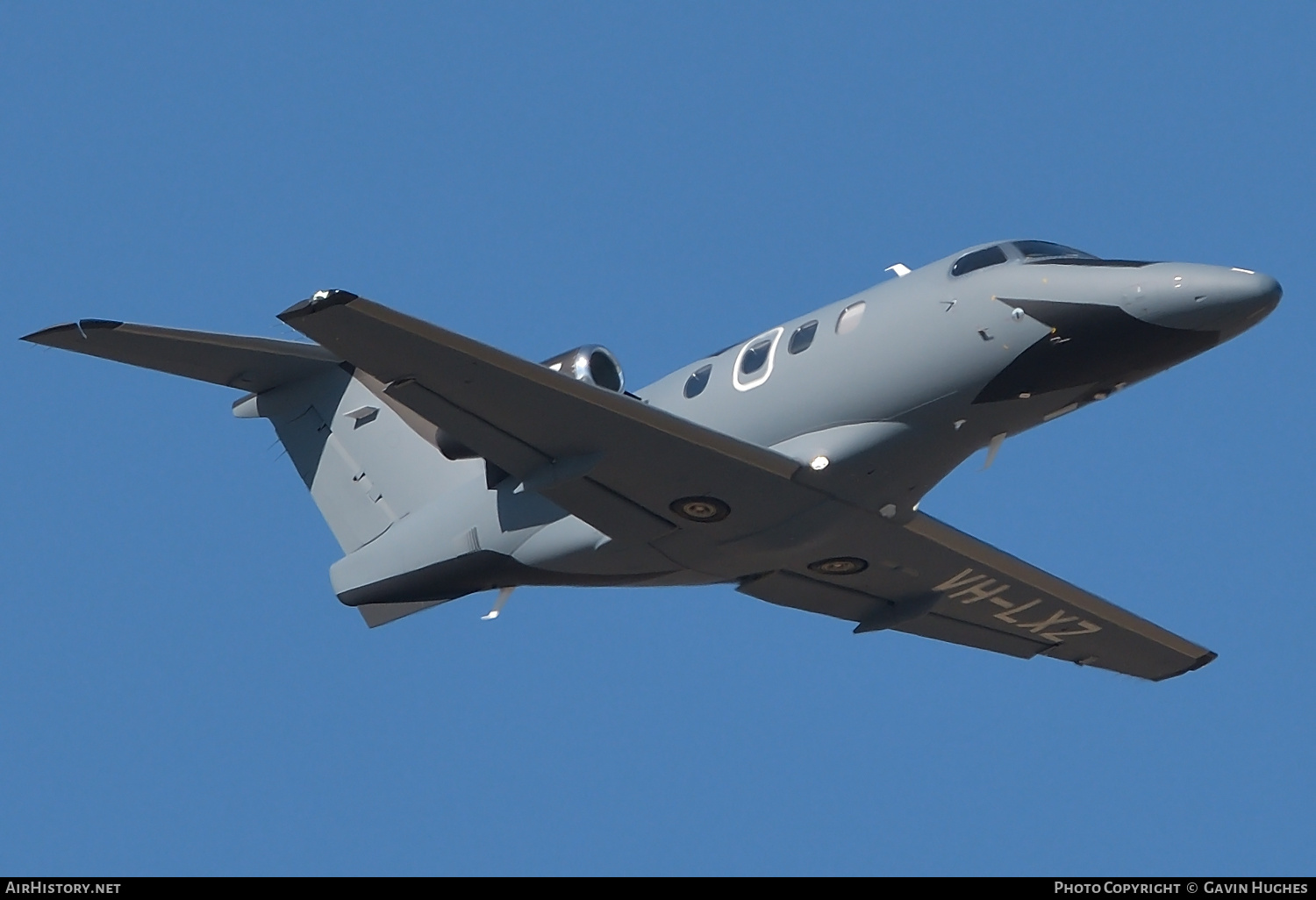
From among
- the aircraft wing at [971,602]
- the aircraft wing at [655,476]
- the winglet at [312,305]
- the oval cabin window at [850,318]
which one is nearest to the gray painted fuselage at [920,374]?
the oval cabin window at [850,318]

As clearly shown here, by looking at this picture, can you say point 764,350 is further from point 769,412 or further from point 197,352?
point 197,352

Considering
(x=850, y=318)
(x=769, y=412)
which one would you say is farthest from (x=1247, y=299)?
(x=769, y=412)

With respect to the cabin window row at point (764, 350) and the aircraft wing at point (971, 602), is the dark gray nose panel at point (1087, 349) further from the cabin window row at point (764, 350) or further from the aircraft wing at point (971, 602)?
the aircraft wing at point (971, 602)

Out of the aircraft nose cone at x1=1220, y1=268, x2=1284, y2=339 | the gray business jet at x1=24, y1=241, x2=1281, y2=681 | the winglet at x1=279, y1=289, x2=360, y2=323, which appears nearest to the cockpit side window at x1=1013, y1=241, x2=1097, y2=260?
the gray business jet at x1=24, y1=241, x2=1281, y2=681

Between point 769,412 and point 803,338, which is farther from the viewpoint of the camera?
point 803,338

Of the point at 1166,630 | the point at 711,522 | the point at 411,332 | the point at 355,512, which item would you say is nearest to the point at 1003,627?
the point at 1166,630

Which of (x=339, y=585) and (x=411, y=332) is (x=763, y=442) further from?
(x=339, y=585)

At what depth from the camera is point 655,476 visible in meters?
21.2

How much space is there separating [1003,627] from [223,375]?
38.7 ft

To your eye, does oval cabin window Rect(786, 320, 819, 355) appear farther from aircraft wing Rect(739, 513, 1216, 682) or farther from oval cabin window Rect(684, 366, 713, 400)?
aircraft wing Rect(739, 513, 1216, 682)

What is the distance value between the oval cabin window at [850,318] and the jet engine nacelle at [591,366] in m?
2.67

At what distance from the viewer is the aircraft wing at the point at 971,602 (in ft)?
78.7

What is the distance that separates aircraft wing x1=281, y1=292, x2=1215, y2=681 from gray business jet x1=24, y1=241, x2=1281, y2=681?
3cm

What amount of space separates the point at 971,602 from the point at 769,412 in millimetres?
5963
